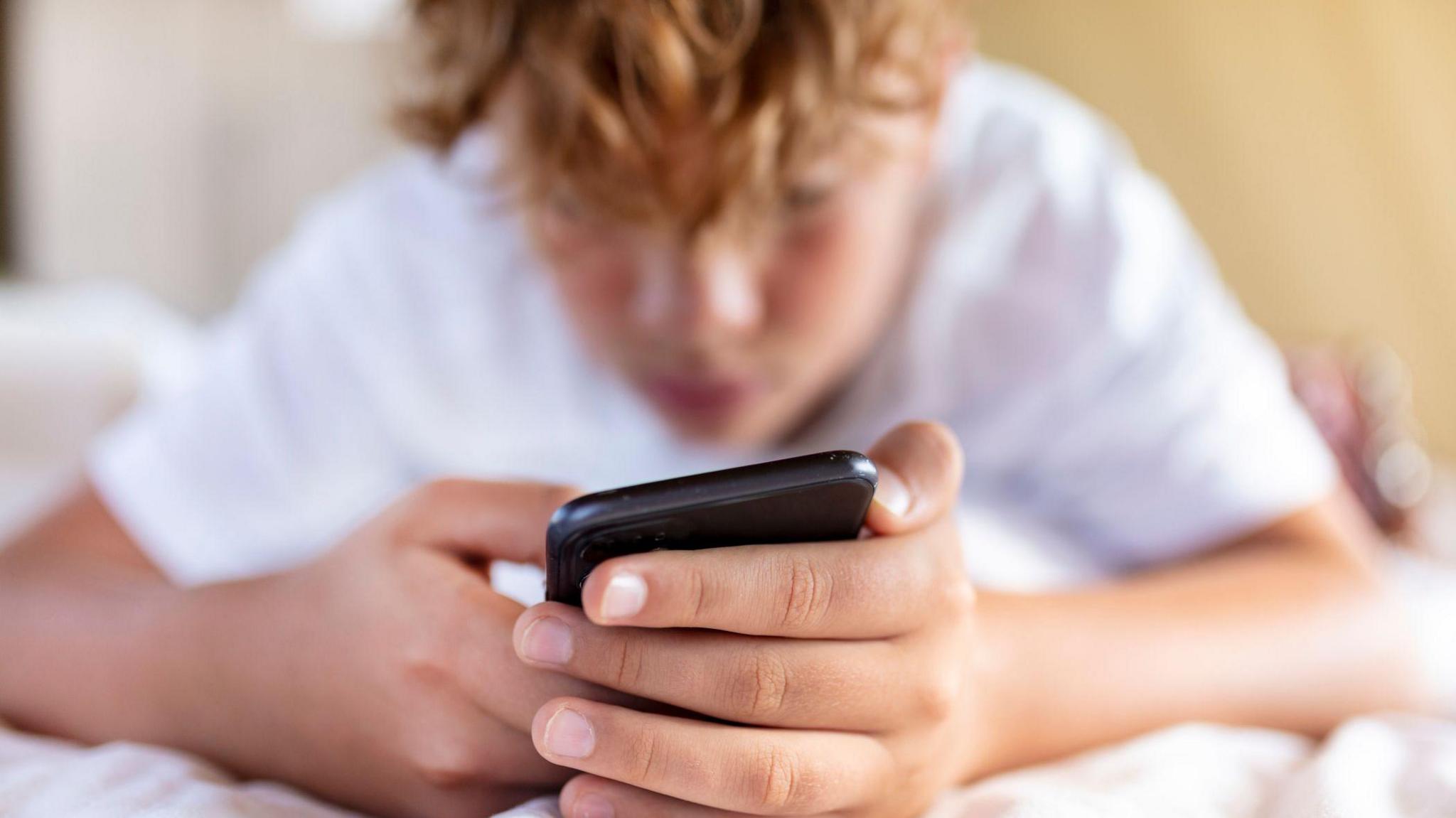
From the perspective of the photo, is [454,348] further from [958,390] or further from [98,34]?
[98,34]

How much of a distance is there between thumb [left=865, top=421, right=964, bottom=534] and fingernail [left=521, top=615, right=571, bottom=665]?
0.41 feet

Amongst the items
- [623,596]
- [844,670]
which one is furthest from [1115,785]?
[623,596]

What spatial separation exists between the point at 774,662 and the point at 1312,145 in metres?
1.76

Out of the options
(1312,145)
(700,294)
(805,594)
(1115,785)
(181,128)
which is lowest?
(1115,785)

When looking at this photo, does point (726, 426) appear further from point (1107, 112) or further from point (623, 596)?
point (1107, 112)

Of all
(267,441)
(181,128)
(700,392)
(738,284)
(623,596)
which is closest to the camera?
(623,596)

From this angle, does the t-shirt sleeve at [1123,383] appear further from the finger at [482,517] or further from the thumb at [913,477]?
the finger at [482,517]

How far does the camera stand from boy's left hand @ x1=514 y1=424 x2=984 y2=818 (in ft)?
1.21

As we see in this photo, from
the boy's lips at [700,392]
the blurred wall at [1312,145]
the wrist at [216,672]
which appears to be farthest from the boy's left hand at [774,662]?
the blurred wall at [1312,145]

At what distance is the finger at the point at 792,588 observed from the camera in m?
0.35

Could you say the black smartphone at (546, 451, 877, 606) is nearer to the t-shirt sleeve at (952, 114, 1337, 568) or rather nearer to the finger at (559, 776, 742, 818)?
the finger at (559, 776, 742, 818)

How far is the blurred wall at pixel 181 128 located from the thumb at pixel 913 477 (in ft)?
6.13

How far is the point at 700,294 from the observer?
66cm

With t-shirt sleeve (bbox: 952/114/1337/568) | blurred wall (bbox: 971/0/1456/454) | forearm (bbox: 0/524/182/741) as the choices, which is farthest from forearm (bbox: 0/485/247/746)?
blurred wall (bbox: 971/0/1456/454)
